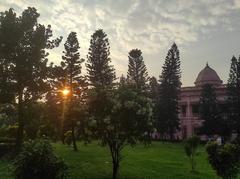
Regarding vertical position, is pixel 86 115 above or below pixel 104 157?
above

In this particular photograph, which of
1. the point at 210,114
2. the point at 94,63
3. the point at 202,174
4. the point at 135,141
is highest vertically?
the point at 94,63

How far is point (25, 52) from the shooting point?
1291 inches

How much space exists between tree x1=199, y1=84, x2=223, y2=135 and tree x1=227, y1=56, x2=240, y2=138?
2052 mm

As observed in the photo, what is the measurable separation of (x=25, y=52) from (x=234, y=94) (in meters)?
35.8

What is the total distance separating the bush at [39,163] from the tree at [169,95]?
45.8 metres

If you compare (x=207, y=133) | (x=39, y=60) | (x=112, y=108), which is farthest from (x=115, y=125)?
(x=207, y=133)

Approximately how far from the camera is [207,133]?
60094 mm

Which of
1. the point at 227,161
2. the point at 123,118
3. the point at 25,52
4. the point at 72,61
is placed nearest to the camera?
the point at 227,161

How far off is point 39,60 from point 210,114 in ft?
112

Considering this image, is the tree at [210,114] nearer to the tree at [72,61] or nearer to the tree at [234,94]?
the tree at [234,94]

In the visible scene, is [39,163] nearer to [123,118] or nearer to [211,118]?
[123,118]

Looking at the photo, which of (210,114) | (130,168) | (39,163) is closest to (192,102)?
(210,114)

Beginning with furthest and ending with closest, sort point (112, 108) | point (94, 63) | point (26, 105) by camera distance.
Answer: point (94, 63), point (26, 105), point (112, 108)

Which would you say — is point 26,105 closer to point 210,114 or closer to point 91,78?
point 91,78
